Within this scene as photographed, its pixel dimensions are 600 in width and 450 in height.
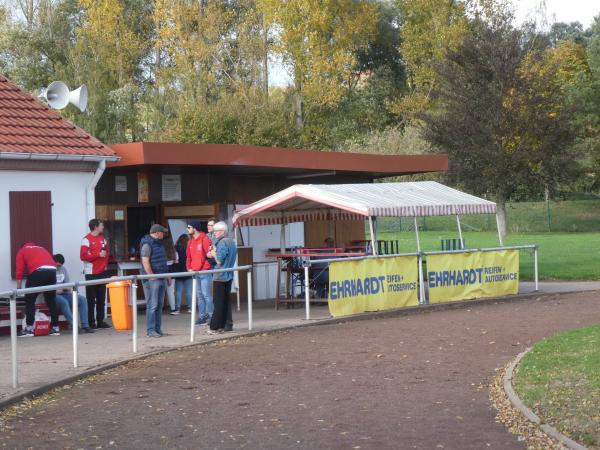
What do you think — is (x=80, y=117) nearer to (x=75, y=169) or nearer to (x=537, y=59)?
(x=537, y=59)

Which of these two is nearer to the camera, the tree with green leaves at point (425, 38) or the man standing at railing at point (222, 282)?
the man standing at railing at point (222, 282)

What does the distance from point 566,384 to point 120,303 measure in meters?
7.16

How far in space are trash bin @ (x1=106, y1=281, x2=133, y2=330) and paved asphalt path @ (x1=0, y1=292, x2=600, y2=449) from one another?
141cm

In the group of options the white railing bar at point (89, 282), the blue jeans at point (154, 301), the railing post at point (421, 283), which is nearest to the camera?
the white railing bar at point (89, 282)

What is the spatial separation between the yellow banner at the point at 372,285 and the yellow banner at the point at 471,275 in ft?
1.97

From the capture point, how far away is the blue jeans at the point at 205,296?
54.9ft

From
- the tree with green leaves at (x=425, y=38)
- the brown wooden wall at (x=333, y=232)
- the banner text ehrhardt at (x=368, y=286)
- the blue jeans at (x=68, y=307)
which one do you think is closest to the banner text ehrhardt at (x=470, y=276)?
the banner text ehrhardt at (x=368, y=286)

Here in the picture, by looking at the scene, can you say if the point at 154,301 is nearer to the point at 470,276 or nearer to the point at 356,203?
the point at 356,203

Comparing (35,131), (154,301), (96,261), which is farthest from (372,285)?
(35,131)

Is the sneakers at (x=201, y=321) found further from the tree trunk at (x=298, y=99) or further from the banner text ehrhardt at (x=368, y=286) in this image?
the tree trunk at (x=298, y=99)

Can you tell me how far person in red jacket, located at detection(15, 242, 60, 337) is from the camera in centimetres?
1583

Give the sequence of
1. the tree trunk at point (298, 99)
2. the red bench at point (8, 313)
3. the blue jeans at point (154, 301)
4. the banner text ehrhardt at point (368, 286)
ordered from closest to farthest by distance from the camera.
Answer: the blue jeans at point (154, 301) → the red bench at point (8, 313) → the banner text ehrhardt at point (368, 286) → the tree trunk at point (298, 99)

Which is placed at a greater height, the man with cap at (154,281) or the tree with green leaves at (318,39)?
the tree with green leaves at (318,39)

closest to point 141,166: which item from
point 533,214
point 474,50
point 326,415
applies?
point 326,415
